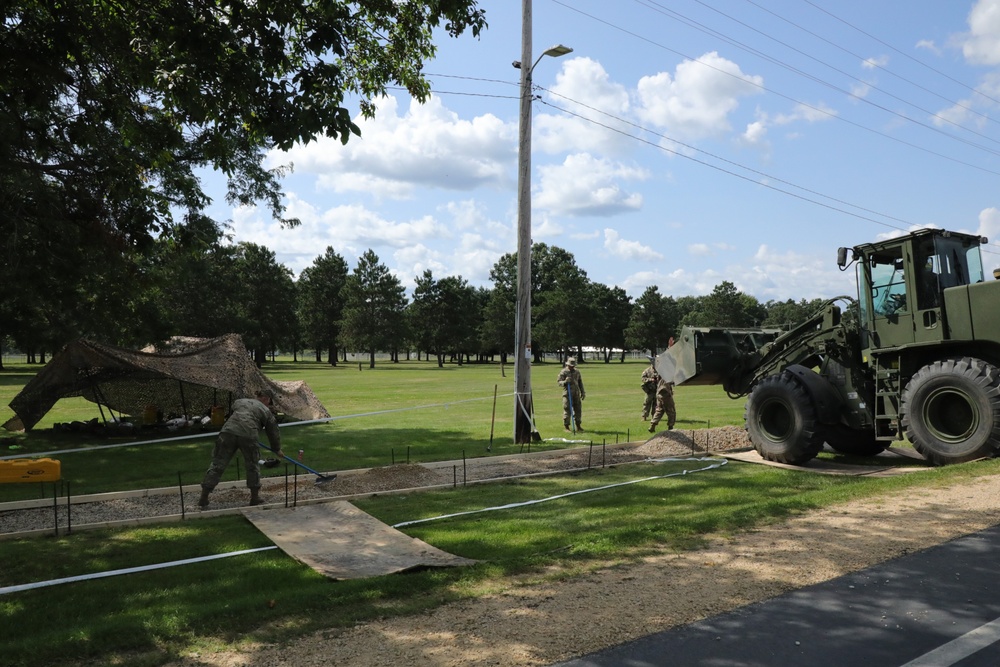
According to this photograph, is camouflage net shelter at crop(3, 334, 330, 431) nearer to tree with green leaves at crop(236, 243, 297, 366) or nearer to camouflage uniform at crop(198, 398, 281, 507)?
camouflage uniform at crop(198, 398, 281, 507)

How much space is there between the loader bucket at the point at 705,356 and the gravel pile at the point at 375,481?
3.77 ft

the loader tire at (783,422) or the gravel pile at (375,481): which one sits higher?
the loader tire at (783,422)

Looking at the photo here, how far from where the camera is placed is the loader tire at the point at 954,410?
10031 mm

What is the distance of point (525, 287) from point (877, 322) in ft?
22.2

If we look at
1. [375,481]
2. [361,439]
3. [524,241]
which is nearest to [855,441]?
[524,241]

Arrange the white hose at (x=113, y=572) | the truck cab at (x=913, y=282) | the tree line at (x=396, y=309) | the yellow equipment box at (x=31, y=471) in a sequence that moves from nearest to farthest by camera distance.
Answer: the white hose at (x=113, y=572), the yellow equipment box at (x=31, y=471), the truck cab at (x=913, y=282), the tree line at (x=396, y=309)

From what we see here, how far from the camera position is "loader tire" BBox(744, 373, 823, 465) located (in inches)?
459

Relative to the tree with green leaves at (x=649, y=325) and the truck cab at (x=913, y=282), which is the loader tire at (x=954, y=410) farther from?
the tree with green leaves at (x=649, y=325)

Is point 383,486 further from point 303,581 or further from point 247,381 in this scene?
point 247,381

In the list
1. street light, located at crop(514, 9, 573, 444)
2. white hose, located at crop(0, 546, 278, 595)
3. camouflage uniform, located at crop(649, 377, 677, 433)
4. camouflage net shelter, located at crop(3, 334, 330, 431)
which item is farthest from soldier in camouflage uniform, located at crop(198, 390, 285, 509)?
camouflage uniform, located at crop(649, 377, 677, 433)

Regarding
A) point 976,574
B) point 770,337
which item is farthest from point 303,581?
point 770,337

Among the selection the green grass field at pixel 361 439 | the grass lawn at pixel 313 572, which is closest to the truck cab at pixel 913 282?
the grass lawn at pixel 313 572

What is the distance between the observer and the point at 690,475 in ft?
36.5

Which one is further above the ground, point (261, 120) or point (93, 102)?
point (93, 102)
